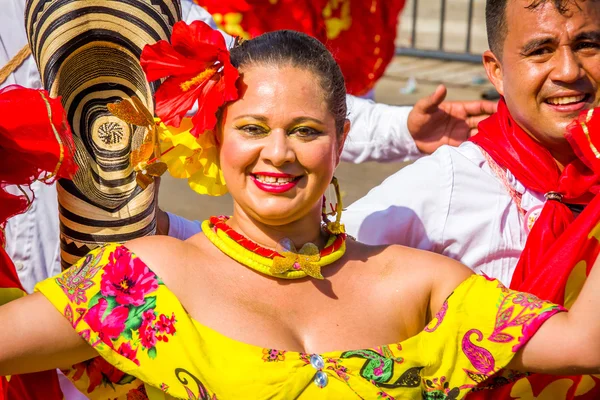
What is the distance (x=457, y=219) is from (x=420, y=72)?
6492 millimetres

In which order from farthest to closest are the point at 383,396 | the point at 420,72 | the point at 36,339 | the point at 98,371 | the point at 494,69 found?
1. the point at 420,72
2. the point at 494,69
3. the point at 98,371
4. the point at 383,396
5. the point at 36,339

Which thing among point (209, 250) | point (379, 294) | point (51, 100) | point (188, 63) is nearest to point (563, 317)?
point (379, 294)

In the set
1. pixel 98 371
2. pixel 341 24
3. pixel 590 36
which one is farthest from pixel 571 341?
pixel 341 24

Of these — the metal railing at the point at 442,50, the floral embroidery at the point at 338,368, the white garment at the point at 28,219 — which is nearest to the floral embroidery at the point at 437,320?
the floral embroidery at the point at 338,368

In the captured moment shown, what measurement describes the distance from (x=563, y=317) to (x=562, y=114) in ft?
2.58

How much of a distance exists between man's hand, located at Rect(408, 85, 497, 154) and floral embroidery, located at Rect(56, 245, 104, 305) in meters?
1.54

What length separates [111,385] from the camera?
2432mm

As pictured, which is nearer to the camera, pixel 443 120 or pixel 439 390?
pixel 439 390

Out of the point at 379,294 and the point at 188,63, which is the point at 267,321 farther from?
the point at 188,63

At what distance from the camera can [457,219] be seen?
3076mm

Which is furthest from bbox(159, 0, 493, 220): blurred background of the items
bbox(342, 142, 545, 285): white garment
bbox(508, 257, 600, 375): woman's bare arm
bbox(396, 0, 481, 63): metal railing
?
bbox(508, 257, 600, 375): woman's bare arm

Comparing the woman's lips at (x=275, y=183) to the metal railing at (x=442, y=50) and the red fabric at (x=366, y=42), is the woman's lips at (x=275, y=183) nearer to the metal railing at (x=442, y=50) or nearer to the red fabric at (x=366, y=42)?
the red fabric at (x=366, y=42)

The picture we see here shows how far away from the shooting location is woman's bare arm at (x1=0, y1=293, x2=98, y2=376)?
85.8 inches

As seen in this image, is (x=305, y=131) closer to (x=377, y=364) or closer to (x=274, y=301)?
(x=274, y=301)
